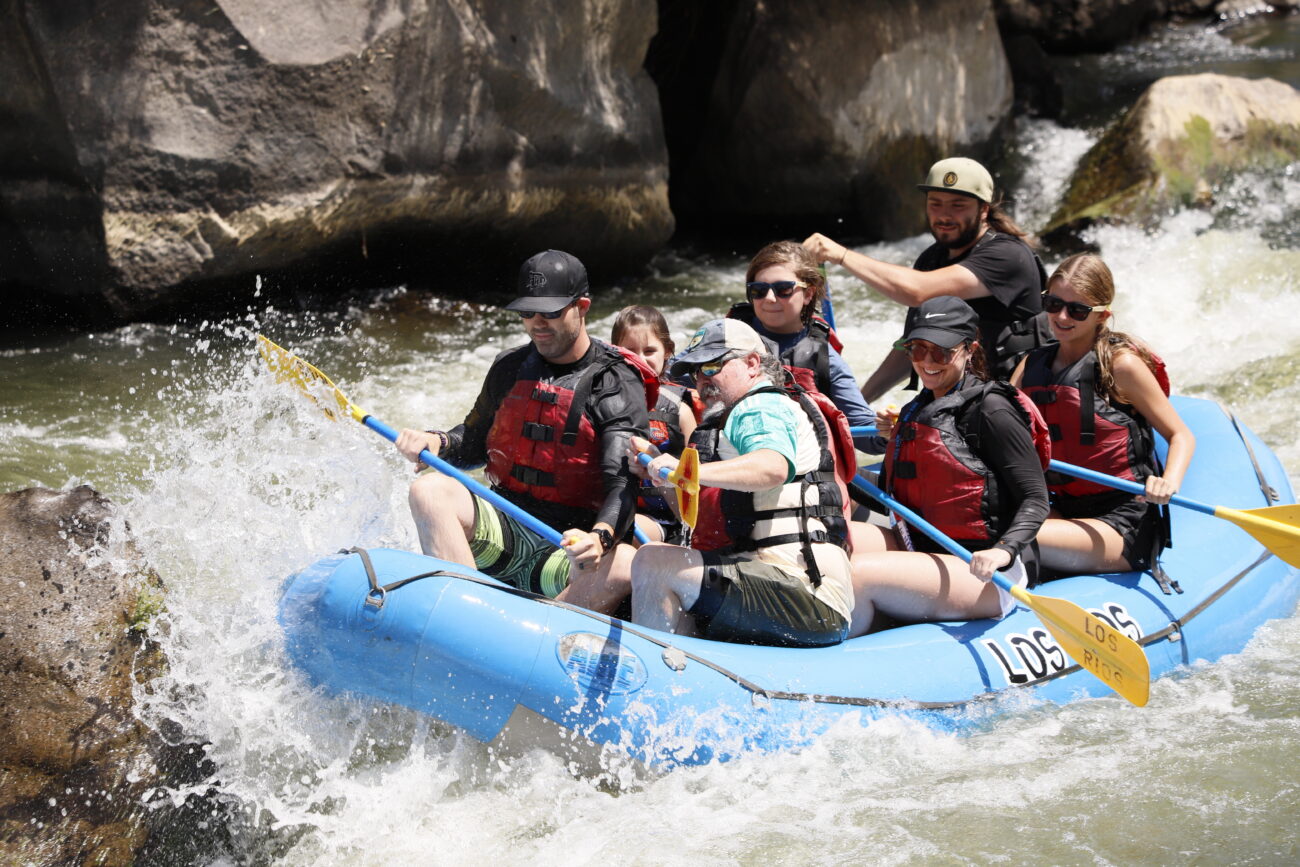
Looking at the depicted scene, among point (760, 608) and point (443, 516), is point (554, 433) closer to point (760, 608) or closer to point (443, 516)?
point (443, 516)

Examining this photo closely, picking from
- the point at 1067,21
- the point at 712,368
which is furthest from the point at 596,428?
the point at 1067,21

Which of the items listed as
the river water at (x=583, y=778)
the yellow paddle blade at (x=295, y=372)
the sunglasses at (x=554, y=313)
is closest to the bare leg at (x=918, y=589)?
the river water at (x=583, y=778)

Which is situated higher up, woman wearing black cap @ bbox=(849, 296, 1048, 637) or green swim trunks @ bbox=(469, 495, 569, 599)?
woman wearing black cap @ bbox=(849, 296, 1048, 637)

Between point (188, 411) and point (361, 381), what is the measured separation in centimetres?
93

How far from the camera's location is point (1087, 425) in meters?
4.17

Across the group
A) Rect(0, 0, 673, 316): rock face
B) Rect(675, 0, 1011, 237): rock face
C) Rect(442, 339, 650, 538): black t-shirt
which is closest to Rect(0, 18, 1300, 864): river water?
Rect(442, 339, 650, 538): black t-shirt

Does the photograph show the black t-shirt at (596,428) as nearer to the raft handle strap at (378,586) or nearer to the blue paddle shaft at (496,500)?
the blue paddle shaft at (496,500)

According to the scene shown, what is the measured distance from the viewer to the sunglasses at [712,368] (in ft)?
10.5

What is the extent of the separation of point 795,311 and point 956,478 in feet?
2.89

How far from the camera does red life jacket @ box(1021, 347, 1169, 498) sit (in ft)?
13.6

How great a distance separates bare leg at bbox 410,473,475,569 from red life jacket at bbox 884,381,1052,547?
133cm

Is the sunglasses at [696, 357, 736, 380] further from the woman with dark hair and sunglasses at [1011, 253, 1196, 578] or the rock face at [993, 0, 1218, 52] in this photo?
the rock face at [993, 0, 1218, 52]

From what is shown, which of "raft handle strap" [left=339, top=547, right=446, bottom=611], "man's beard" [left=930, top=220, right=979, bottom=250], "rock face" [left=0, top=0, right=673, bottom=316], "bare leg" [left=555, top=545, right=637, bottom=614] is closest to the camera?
"raft handle strap" [left=339, top=547, right=446, bottom=611]

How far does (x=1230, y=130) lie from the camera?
31.0ft
